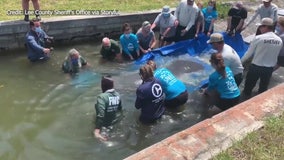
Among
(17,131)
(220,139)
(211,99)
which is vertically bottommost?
(17,131)

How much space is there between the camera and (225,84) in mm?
8203

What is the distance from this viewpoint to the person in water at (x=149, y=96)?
306 inches

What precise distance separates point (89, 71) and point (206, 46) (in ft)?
11.8

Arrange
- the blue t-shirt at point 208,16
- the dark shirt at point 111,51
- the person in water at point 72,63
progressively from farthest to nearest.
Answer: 1. the blue t-shirt at point 208,16
2. the dark shirt at point 111,51
3. the person in water at point 72,63

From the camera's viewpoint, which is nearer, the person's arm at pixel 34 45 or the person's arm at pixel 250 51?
the person's arm at pixel 250 51

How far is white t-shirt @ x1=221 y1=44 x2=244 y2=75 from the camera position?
28.0 ft

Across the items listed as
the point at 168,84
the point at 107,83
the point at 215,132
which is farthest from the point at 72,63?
the point at 215,132

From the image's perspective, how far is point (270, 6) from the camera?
11.8 m

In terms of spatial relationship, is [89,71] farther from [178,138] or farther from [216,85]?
[178,138]

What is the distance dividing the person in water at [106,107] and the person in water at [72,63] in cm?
294

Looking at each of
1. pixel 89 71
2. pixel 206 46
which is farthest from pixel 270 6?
pixel 89 71

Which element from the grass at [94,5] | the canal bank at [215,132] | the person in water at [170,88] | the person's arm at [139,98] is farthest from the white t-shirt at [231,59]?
the grass at [94,5]

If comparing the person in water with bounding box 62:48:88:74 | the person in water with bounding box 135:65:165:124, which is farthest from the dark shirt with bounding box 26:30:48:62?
the person in water with bounding box 135:65:165:124

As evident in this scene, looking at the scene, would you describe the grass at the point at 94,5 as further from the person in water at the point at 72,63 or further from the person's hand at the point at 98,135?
the person's hand at the point at 98,135
